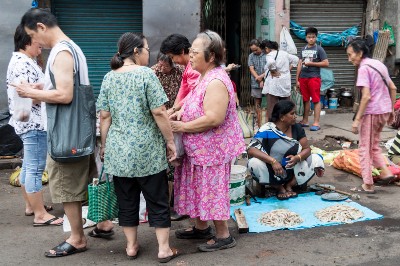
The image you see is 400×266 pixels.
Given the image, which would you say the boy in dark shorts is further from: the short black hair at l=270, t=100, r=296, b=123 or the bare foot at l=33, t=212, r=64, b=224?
the bare foot at l=33, t=212, r=64, b=224

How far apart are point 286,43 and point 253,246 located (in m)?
7.10

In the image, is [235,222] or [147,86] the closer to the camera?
[147,86]

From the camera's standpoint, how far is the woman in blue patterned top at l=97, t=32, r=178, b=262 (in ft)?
13.7

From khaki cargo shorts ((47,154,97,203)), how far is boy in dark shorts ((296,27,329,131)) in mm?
6464

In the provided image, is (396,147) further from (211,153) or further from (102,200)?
(102,200)

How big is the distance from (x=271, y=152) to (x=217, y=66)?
1.85 metres

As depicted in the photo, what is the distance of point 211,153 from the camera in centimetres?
445

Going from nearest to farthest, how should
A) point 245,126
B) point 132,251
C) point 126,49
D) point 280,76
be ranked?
point 126,49
point 132,251
point 245,126
point 280,76

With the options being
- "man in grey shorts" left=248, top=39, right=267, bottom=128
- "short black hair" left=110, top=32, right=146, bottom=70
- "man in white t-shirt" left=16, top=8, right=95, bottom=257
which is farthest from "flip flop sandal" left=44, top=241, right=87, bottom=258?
"man in grey shorts" left=248, top=39, right=267, bottom=128

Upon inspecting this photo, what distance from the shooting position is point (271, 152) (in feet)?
19.8

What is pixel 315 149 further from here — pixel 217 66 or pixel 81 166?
pixel 81 166

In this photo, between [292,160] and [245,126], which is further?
[245,126]

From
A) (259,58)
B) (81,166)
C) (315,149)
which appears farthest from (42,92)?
(259,58)

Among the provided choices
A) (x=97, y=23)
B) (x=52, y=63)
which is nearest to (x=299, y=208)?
(x=52, y=63)
